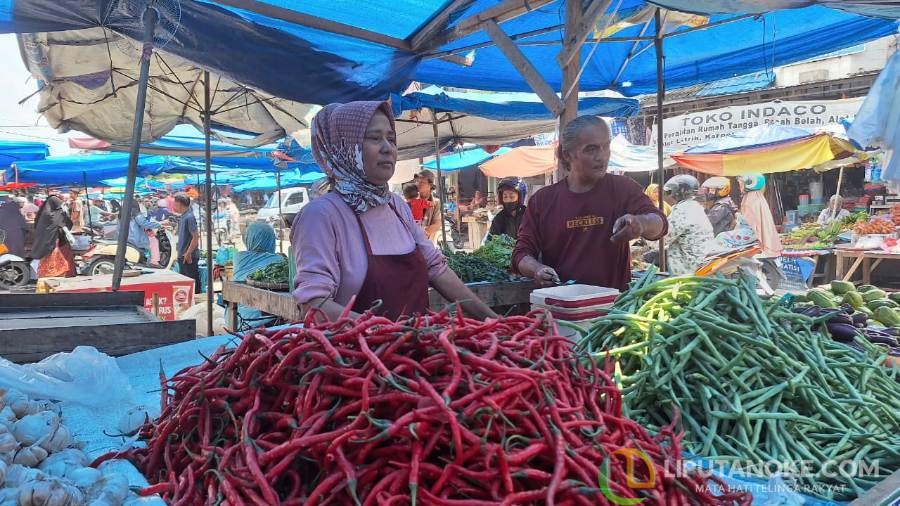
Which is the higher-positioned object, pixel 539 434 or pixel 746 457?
pixel 539 434

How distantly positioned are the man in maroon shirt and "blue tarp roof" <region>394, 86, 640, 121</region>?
3.74 meters

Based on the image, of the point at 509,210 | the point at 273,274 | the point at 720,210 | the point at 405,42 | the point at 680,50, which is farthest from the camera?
the point at 720,210

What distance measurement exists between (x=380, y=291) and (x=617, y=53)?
5954 millimetres

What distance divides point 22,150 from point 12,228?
6.95 ft

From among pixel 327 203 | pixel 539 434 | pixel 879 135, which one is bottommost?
pixel 539 434

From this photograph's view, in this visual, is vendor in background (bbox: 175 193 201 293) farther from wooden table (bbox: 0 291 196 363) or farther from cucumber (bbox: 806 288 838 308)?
cucumber (bbox: 806 288 838 308)

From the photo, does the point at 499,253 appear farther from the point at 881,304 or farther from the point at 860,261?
the point at 860,261

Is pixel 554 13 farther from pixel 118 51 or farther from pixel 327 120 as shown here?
pixel 118 51

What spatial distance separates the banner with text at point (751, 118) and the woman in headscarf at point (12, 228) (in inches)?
592

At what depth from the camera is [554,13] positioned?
6.07 meters

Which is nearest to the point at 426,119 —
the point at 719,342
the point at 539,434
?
the point at 719,342

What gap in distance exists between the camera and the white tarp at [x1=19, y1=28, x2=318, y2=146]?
6125 millimetres

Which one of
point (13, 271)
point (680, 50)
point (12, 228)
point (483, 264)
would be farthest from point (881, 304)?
point (12, 228)

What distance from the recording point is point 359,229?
8.04 ft
